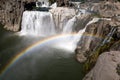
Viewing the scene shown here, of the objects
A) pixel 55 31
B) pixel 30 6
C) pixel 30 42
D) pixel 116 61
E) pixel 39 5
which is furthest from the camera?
pixel 39 5

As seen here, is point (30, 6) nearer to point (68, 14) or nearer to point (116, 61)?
point (68, 14)

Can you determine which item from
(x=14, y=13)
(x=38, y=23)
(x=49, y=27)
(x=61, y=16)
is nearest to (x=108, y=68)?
(x=61, y=16)

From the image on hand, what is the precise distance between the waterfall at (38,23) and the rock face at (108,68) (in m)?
23.4

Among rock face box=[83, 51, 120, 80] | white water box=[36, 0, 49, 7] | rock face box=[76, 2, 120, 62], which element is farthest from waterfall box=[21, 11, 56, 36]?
rock face box=[83, 51, 120, 80]

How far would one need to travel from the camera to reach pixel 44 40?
35688 millimetres

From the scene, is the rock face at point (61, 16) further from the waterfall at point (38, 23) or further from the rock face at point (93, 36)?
the rock face at point (93, 36)

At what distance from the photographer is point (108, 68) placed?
12961 mm

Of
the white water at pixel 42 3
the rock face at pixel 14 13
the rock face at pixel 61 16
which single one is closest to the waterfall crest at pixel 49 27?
the rock face at pixel 61 16

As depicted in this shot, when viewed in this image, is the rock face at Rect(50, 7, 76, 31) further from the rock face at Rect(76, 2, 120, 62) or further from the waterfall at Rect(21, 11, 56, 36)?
the rock face at Rect(76, 2, 120, 62)

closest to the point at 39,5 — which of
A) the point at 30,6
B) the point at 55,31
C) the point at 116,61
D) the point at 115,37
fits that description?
the point at 30,6

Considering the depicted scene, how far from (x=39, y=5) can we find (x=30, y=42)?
17.8 meters

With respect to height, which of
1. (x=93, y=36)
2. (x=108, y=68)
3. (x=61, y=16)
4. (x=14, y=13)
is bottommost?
(x=93, y=36)

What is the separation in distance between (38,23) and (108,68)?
27262 millimetres

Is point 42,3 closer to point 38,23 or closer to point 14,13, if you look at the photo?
point 14,13
